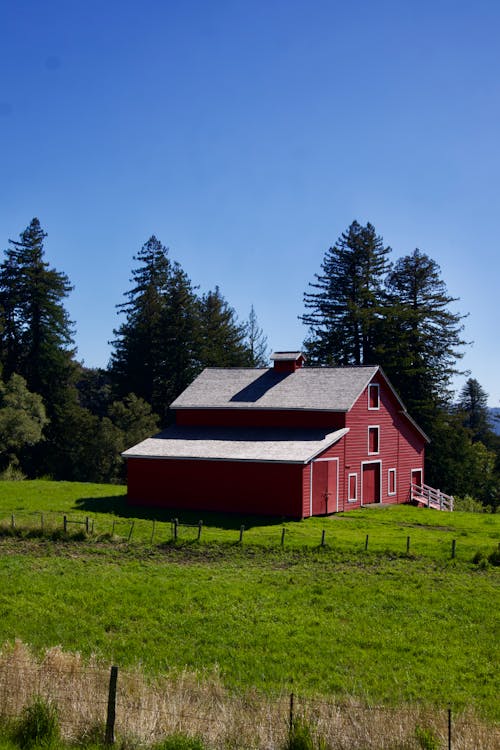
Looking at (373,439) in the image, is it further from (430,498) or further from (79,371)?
(79,371)

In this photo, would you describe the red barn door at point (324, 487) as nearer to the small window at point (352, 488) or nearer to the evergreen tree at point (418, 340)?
the small window at point (352, 488)

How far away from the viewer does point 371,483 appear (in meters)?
→ 43.2

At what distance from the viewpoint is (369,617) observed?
711 inches

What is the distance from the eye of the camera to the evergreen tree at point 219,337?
241ft

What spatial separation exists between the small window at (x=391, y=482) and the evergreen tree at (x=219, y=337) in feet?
98.6

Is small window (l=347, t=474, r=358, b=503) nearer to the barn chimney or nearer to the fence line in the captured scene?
the barn chimney

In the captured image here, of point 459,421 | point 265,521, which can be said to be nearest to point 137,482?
point 265,521

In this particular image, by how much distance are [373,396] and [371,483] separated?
189 inches

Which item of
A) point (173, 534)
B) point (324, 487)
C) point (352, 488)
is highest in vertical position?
point (324, 487)

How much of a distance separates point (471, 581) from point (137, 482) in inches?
842

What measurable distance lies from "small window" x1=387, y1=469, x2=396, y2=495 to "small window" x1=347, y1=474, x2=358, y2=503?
14.5 feet

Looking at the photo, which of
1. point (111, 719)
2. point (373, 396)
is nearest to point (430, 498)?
point (373, 396)

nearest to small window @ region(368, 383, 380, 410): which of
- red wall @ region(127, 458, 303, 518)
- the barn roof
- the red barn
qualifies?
the red barn

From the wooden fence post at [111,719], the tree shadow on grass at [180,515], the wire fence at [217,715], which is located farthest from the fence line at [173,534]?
the wooden fence post at [111,719]
